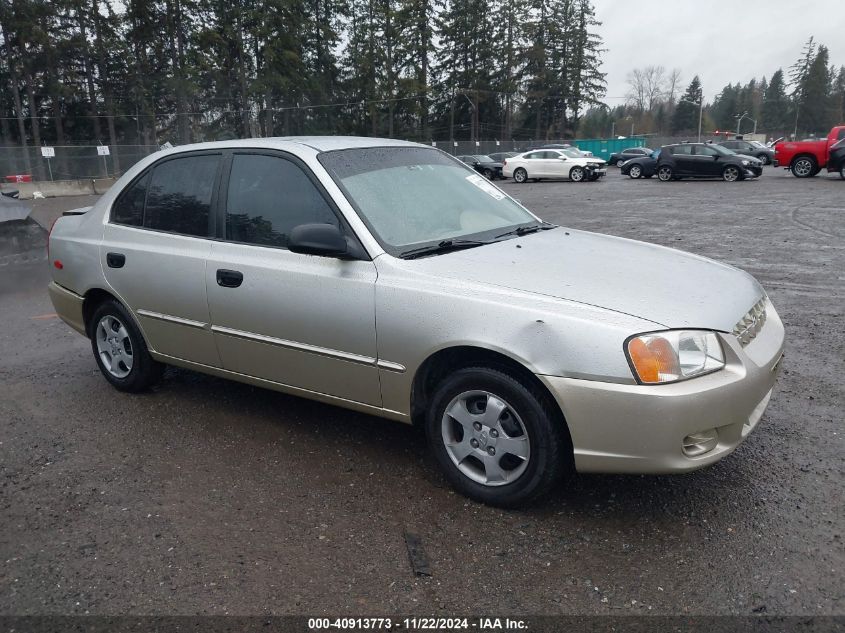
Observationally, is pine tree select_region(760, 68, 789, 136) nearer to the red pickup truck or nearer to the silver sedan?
the red pickup truck

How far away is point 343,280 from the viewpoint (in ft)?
11.2

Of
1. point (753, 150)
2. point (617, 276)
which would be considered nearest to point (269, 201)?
point (617, 276)

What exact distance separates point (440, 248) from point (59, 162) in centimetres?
3356

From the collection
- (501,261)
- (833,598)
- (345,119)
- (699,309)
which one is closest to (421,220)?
(501,261)

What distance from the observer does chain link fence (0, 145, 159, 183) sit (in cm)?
3011

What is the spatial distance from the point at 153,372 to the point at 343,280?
207 centimetres

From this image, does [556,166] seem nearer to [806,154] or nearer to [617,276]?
[806,154]

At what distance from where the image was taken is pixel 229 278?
3840 mm

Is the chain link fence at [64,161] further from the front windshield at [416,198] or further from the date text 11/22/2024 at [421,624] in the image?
the date text 11/22/2024 at [421,624]

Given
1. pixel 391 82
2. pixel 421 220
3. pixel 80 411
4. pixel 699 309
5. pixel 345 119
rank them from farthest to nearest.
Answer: pixel 391 82 → pixel 345 119 → pixel 80 411 → pixel 421 220 → pixel 699 309

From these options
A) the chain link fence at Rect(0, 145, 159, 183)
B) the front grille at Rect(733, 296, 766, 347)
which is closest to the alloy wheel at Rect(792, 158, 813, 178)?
the front grille at Rect(733, 296, 766, 347)

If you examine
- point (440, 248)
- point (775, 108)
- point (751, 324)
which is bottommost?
point (751, 324)

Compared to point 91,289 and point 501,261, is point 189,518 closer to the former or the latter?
point 501,261

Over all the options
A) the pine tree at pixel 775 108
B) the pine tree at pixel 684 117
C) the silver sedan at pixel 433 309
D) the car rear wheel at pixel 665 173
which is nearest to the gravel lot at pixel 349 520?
the silver sedan at pixel 433 309
